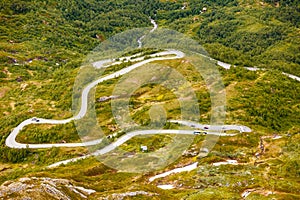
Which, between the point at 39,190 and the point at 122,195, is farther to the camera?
the point at 122,195

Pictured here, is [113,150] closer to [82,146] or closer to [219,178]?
[82,146]

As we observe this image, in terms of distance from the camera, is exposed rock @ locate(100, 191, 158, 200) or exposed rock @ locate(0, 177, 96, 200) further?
exposed rock @ locate(100, 191, 158, 200)

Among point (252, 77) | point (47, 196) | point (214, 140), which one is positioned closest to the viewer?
point (47, 196)

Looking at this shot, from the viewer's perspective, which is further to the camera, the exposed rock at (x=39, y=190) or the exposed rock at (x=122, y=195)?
the exposed rock at (x=122, y=195)

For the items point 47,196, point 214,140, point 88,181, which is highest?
point 47,196

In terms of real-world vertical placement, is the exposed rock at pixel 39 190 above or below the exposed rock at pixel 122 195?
above

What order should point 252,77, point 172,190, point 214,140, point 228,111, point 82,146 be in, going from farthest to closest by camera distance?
point 252,77 < point 228,111 < point 82,146 < point 214,140 < point 172,190

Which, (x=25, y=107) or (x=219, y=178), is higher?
(x=25, y=107)

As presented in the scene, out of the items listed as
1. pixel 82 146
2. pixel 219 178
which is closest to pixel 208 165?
pixel 219 178

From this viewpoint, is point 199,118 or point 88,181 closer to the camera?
point 88,181

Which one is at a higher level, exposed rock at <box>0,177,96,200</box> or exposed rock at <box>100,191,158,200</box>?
exposed rock at <box>0,177,96,200</box>

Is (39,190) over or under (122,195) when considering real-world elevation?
over
